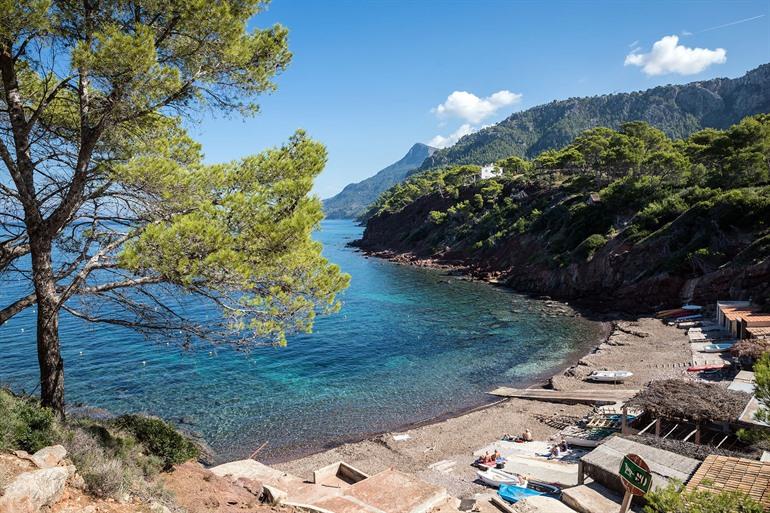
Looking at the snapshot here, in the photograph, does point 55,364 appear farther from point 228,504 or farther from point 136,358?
point 136,358

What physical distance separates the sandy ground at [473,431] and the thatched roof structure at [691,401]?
536 centimetres

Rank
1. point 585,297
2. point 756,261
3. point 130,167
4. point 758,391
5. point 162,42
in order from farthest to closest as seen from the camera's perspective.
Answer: point 585,297 < point 756,261 < point 162,42 < point 130,167 < point 758,391

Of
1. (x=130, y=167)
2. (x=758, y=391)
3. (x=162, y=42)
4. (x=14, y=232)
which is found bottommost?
(x=758, y=391)

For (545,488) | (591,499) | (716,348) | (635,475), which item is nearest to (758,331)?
(716,348)

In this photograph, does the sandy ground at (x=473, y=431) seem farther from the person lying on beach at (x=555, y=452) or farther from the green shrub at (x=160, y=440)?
the green shrub at (x=160, y=440)

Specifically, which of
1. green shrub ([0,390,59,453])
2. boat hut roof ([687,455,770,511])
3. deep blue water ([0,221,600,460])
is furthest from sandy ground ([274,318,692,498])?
Answer: green shrub ([0,390,59,453])

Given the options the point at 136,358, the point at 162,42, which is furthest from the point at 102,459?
the point at 136,358

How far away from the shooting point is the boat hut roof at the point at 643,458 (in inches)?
489

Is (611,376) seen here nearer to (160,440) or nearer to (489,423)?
(489,423)

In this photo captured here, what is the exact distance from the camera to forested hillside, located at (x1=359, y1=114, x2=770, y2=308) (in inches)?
1540

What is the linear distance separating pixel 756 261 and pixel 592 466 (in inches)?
1210

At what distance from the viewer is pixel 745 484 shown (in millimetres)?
9992

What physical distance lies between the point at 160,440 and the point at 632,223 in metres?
51.5

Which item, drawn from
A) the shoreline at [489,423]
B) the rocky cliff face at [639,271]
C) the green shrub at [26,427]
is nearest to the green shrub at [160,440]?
the green shrub at [26,427]
